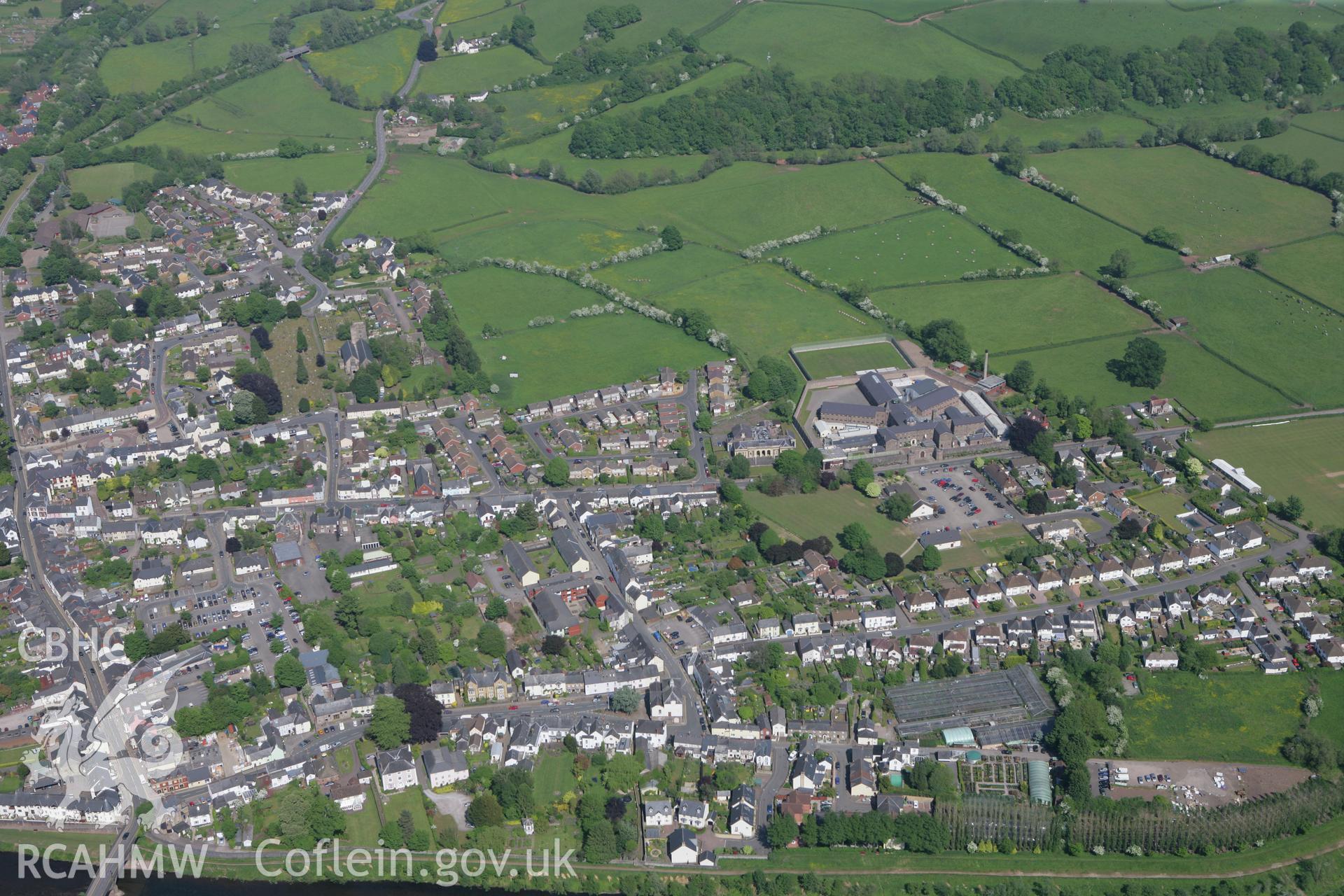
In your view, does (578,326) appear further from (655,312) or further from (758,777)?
(758,777)

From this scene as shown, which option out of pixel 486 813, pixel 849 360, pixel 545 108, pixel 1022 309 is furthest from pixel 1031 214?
pixel 486 813

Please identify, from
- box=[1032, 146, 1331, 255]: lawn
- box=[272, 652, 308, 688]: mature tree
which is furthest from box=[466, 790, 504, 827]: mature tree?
box=[1032, 146, 1331, 255]: lawn

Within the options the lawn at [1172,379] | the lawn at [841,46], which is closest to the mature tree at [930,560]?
the lawn at [1172,379]

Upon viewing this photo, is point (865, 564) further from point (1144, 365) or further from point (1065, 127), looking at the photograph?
point (1065, 127)

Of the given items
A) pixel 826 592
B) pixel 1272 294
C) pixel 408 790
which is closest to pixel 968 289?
pixel 1272 294

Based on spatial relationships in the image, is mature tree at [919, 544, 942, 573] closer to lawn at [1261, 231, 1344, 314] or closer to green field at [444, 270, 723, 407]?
green field at [444, 270, 723, 407]

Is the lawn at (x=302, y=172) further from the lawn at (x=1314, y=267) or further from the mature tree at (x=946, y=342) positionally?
the lawn at (x=1314, y=267)
